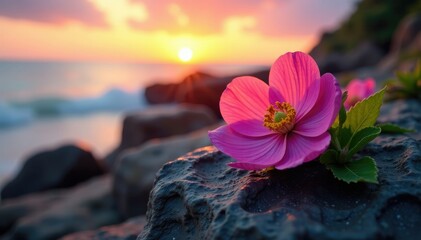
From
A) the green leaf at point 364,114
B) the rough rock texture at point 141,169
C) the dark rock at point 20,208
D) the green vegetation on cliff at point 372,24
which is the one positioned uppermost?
the green vegetation on cliff at point 372,24

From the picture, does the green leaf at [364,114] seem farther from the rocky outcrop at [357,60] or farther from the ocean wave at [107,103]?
the ocean wave at [107,103]

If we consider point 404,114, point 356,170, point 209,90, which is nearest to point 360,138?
point 356,170

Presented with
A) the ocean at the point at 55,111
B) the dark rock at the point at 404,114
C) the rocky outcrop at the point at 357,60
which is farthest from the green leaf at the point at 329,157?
the rocky outcrop at the point at 357,60

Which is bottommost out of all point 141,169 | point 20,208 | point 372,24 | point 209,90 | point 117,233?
point 20,208

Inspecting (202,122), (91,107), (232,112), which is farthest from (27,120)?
(232,112)

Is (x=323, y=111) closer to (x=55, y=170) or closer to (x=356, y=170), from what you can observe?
(x=356, y=170)

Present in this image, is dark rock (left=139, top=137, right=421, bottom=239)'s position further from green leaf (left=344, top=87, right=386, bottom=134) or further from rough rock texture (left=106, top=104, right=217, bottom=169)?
rough rock texture (left=106, top=104, right=217, bottom=169)

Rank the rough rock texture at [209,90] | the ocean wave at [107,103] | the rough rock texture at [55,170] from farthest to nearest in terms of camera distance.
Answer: the ocean wave at [107,103]
the rough rock texture at [209,90]
the rough rock texture at [55,170]

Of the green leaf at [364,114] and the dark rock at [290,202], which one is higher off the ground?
the green leaf at [364,114]
